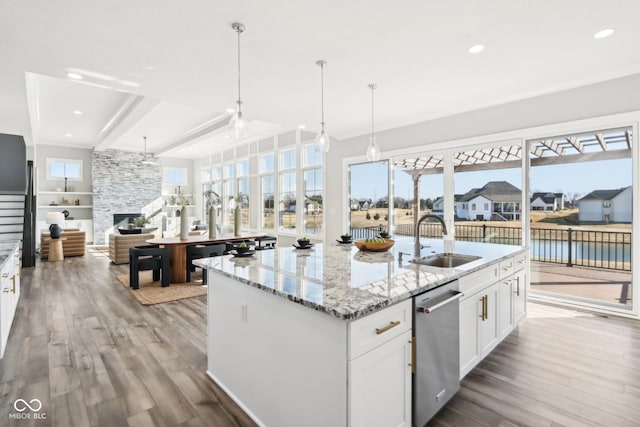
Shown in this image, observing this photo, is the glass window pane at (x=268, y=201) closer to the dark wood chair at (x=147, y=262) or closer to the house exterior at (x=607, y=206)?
the dark wood chair at (x=147, y=262)

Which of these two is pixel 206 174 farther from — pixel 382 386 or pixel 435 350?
pixel 382 386

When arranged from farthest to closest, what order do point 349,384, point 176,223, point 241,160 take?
point 176,223
point 241,160
point 349,384

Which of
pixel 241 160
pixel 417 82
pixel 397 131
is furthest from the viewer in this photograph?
pixel 241 160

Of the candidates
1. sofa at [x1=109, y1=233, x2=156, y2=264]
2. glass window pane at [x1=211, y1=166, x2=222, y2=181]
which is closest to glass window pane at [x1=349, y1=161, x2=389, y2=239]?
sofa at [x1=109, y1=233, x2=156, y2=264]

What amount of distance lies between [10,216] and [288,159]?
545cm

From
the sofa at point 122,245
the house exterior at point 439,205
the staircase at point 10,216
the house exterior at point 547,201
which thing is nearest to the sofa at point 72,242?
the sofa at point 122,245

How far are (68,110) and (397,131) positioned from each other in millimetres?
6857

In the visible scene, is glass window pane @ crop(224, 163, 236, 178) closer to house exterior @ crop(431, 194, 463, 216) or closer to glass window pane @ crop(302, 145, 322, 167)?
glass window pane @ crop(302, 145, 322, 167)

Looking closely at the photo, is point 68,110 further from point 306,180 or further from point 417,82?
point 417,82

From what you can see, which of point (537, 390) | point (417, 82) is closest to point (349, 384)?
point (537, 390)

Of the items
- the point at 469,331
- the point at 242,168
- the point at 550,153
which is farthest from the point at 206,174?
the point at 469,331

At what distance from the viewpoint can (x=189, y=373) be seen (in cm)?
242

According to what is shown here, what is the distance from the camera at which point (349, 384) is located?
4.30 ft

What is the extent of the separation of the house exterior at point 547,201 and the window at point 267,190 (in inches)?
239
